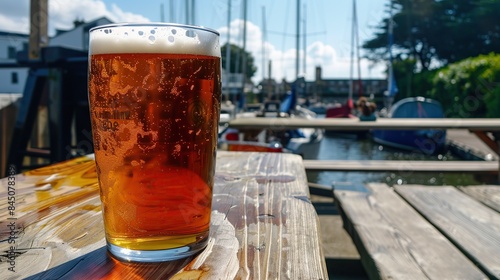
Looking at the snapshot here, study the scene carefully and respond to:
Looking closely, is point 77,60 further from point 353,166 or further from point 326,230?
point 353,166

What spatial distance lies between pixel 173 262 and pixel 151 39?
0.28 metres

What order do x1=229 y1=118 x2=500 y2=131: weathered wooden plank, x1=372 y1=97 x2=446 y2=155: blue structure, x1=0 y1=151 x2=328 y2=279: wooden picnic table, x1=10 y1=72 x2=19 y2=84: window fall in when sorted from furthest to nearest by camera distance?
x1=10 y1=72 x2=19 y2=84: window < x1=372 y1=97 x2=446 y2=155: blue structure < x1=229 y1=118 x2=500 y2=131: weathered wooden plank < x1=0 y1=151 x2=328 y2=279: wooden picnic table

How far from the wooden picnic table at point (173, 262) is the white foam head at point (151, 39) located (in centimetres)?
27

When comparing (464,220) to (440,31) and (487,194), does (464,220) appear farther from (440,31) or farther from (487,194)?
(440,31)

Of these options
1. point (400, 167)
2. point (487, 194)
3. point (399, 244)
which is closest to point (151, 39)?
point (399, 244)

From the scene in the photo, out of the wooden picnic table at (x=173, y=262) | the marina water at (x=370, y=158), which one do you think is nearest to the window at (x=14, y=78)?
the marina water at (x=370, y=158)

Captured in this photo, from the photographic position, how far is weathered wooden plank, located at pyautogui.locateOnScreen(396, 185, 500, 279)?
3.48ft

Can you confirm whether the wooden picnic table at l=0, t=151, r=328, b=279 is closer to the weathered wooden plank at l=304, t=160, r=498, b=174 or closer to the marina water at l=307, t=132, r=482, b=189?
the weathered wooden plank at l=304, t=160, r=498, b=174

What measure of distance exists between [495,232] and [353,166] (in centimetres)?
288

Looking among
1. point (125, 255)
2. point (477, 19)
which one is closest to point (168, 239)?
point (125, 255)

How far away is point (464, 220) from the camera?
1.34 m

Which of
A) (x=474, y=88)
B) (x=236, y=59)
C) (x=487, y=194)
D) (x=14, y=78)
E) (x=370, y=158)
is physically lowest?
(x=370, y=158)

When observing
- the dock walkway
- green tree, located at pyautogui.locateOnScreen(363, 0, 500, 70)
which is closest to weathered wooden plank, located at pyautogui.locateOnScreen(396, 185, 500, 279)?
the dock walkway

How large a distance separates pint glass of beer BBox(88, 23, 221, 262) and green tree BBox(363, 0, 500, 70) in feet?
81.1
